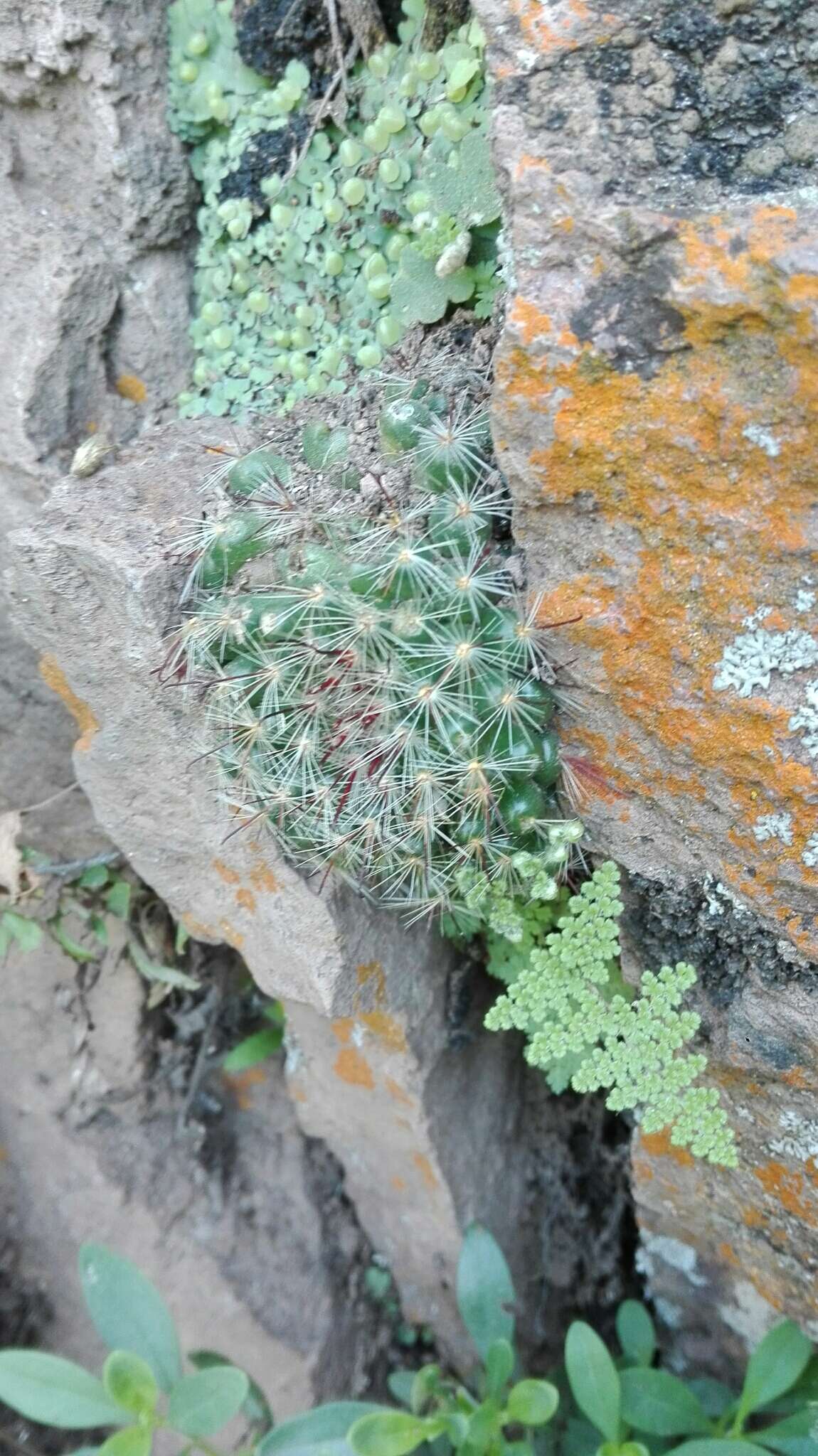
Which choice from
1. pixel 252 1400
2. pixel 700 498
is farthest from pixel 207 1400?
pixel 700 498

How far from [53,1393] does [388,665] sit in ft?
4.86

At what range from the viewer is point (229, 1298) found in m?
2.88

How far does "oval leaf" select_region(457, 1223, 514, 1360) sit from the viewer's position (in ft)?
7.50

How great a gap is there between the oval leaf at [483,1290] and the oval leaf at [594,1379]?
0.87 feet

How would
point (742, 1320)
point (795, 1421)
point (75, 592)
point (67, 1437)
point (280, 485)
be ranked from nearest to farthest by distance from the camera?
1. point (280, 485)
2. point (75, 592)
3. point (795, 1421)
4. point (742, 1320)
5. point (67, 1437)

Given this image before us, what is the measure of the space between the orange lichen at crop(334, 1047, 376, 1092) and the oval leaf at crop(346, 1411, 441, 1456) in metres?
0.69

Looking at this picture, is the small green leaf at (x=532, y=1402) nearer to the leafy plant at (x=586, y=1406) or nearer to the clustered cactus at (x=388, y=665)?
the leafy plant at (x=586, y=1406)

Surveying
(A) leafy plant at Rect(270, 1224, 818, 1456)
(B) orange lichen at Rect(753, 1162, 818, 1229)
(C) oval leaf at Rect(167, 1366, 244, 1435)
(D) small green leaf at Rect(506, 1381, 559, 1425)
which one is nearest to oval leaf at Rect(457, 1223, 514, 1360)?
(A) leafy plant at Rect(270, 1224, 818, 1456)

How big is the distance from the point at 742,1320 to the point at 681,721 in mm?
1536

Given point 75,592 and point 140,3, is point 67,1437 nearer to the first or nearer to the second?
point 75,592

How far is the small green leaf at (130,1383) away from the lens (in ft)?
6.29

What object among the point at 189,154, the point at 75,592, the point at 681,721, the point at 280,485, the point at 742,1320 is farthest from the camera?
the point at 742,1320

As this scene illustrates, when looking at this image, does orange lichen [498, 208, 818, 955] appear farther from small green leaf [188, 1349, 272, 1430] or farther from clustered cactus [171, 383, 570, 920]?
small green leaf [188, 1349, 272, 1430]

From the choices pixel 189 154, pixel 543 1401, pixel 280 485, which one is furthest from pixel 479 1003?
pixel 189 154
